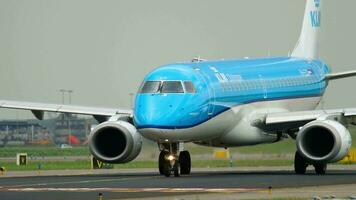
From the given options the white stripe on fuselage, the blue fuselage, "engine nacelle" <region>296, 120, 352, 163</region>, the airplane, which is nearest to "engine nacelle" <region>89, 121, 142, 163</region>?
the airplane

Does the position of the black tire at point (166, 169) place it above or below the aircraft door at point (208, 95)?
below

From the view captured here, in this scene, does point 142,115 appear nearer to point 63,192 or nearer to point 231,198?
point 63,192

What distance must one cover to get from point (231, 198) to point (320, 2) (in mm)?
38101

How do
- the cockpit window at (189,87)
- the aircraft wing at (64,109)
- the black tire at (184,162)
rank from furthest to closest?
the aircraft wing at (64,109) < the black tire at (184,162) < the cockpit window at (189,87)

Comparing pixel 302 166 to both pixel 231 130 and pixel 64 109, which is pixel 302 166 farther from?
pixel 64 109

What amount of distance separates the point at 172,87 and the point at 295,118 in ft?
22.4

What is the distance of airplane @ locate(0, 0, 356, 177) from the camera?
173ft

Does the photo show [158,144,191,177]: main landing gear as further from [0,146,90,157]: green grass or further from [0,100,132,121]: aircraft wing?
[0,146,90,157]: green grass

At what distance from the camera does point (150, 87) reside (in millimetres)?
53219

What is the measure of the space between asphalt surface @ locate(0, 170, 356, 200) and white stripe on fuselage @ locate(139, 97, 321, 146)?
187 centimetres

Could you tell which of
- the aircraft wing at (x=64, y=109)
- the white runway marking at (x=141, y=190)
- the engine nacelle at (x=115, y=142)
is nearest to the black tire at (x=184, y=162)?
the engine nacelle at (x=115, y=142)

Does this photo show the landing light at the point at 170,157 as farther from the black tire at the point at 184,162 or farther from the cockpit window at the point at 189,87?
the cockpit window at the point at 189,87

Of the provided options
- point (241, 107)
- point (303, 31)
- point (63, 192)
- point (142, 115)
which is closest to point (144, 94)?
point (142, 115)

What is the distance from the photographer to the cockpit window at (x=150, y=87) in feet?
174
